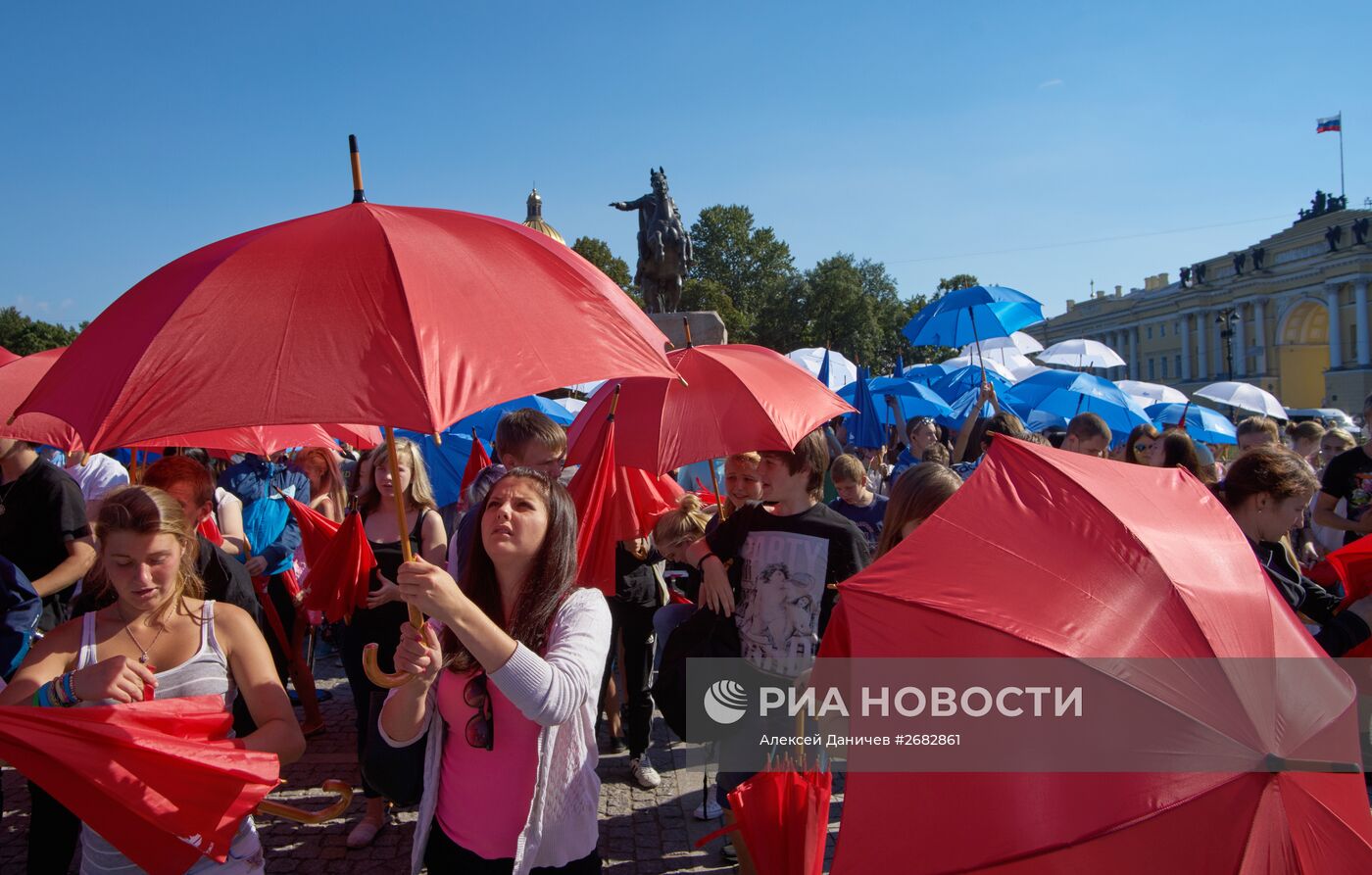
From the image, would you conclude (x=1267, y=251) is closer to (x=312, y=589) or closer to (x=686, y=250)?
(x=686, y=250)

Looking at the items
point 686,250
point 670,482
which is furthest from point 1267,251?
point 670,482

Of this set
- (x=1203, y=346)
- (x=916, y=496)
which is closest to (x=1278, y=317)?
(x=1203, y=346)

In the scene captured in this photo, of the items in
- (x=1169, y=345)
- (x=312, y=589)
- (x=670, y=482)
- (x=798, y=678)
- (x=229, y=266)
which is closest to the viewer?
(x=229, y=266)

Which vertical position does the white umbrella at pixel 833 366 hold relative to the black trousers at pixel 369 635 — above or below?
above

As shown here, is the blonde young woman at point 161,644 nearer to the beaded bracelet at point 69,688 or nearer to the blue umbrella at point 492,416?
the beaded bracelet at point 69,688

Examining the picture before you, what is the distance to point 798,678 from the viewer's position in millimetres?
3592

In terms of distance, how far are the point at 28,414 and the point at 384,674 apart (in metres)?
2.15

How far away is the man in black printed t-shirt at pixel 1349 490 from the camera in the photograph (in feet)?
16.7

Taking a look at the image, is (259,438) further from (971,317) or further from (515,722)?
(971,317)

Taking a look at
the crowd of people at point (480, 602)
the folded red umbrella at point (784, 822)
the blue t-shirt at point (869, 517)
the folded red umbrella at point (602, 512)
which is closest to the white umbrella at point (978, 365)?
the crowd of people at point (480, 602)

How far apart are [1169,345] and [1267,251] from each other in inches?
499

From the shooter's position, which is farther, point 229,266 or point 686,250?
point 686,250

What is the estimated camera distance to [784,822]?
91.6 inches

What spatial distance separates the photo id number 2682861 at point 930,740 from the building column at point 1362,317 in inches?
2960
